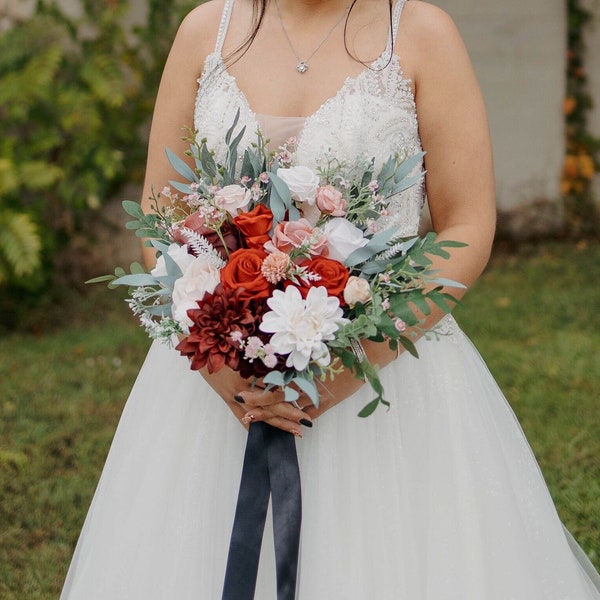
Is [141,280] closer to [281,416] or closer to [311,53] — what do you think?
[281,416]

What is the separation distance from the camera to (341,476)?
2.44 m

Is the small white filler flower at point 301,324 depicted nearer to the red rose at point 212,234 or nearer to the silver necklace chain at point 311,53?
the red rose at point 212,234

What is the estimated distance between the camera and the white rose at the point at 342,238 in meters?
2.10

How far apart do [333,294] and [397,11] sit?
3.11ft

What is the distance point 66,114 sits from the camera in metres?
7.29

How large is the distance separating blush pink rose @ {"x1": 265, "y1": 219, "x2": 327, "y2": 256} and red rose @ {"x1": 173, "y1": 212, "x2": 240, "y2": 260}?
12 centimetres

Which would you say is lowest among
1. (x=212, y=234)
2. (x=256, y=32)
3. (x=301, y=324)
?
(x=301, y=324)

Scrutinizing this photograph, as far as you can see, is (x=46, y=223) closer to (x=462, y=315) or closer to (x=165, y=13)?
(x=165, y=13)

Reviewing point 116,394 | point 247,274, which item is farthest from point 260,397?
point 116,394

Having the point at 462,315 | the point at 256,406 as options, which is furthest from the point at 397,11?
the point at 462,315

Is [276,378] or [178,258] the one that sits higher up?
[178,258]

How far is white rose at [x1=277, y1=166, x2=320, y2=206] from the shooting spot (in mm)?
2127

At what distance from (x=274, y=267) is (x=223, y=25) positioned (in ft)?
3.32

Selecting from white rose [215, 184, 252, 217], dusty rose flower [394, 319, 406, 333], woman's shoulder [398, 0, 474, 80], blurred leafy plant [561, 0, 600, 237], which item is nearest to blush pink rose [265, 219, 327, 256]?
white rose [215, 184, 252, 217]
